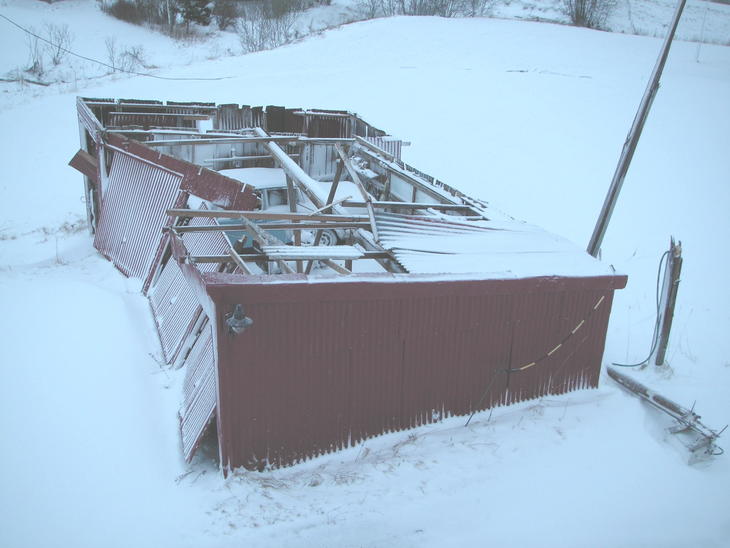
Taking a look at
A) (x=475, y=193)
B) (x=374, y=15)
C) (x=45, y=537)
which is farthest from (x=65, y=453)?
(x=374, y=15)

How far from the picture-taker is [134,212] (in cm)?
840

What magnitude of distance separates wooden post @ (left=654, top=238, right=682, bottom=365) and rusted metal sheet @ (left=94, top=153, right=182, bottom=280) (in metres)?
6.62

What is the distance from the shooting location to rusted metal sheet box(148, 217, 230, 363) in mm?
5750

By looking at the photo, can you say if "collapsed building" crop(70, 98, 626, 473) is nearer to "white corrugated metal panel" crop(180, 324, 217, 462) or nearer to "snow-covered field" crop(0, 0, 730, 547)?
"white corrugated metal panel" crop(180, 324, 217, 462)

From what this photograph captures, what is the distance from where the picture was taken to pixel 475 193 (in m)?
13.6

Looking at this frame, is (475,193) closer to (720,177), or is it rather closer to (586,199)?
(586,199)

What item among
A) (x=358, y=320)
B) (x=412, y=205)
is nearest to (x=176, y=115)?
(x=412, y=205)

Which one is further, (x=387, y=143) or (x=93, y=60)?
(x=93, y=60)

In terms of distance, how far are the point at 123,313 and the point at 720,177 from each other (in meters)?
14.5

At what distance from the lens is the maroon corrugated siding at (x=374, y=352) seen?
411cm

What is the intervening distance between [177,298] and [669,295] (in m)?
6.02

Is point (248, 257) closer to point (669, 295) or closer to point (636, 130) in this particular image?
point (669, 295)

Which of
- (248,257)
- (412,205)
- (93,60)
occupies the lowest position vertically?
(248,257)

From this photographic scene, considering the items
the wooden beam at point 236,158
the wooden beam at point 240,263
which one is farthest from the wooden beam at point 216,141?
the wooden beam at point 240,263
